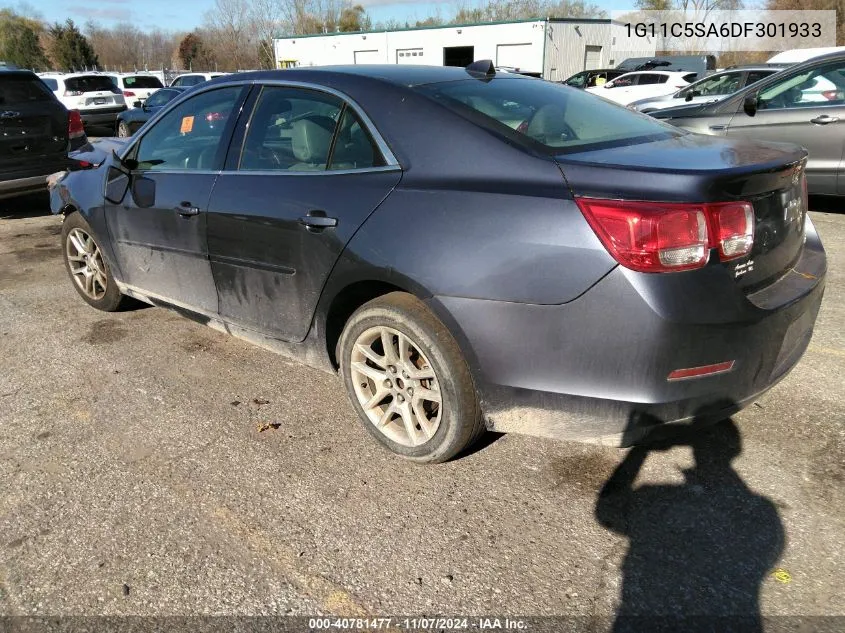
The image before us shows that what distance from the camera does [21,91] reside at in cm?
816

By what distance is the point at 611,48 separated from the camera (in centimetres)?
4025

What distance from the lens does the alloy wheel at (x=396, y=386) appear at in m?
2.73

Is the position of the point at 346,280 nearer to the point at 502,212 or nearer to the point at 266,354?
the point at 502,212

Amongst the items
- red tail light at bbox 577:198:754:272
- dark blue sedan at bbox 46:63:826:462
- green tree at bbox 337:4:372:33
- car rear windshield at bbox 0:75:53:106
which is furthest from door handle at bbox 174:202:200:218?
green tree at bbox 337:4:372:33

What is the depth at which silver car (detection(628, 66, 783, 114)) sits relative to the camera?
11.7 meters

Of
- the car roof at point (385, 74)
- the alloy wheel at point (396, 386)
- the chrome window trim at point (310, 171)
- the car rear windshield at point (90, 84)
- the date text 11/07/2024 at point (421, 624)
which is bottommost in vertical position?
the date text 11/07/2024 at point (421, 624)

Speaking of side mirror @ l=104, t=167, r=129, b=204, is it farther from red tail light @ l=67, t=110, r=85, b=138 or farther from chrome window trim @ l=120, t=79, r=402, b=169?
red tail light @ l=67, t=110, r=85, b=138

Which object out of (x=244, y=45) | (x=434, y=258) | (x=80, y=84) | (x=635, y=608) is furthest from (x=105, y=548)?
(x=244, y=45)

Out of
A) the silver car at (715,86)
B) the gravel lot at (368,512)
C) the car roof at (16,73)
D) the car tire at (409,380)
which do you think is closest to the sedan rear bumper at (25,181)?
the car roof at (16,73)

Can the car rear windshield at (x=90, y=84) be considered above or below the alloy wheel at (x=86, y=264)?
above

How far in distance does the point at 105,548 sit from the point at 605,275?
6.65 feet

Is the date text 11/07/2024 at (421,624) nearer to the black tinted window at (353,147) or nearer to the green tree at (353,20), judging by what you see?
the black tinted window at (353,147)

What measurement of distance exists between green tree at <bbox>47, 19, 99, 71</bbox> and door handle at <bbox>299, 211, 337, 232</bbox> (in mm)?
60182

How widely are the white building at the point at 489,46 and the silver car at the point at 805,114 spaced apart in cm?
2653
